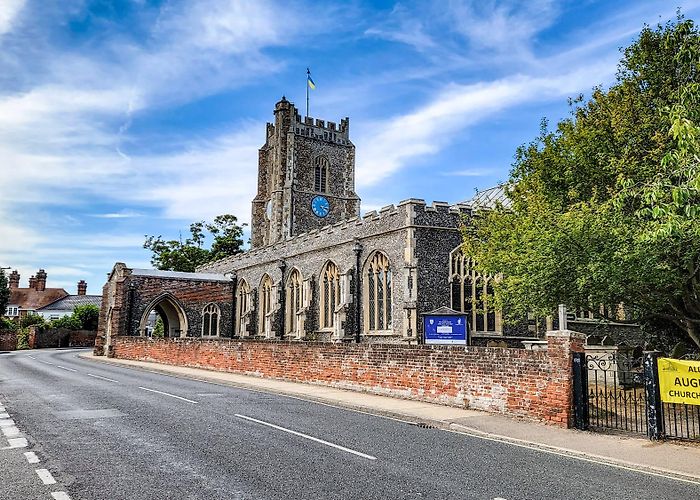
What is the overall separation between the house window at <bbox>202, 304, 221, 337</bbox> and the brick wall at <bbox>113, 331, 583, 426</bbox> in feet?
55.8

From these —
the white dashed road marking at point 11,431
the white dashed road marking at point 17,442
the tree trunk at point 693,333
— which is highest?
the tree trunk at point 693,333

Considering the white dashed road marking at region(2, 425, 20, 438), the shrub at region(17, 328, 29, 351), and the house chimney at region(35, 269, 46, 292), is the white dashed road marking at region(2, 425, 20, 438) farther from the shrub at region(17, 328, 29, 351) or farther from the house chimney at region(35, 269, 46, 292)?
the house chimney at region(35, 269, 46, 292)

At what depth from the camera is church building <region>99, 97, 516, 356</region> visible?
81.7 ft

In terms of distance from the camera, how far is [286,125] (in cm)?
5159

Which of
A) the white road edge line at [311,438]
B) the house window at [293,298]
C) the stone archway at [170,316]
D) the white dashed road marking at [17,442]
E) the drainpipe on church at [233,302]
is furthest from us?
the drainpipe on church at [233,302]

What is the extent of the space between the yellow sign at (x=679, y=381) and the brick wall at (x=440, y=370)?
62.2 inches

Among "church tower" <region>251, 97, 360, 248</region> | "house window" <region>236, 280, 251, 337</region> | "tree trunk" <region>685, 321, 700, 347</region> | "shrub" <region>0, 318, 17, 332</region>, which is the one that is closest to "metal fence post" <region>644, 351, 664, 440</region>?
"tree trunk" <region>685, 321, 700, 347</region>

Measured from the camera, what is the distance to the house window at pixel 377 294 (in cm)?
2625

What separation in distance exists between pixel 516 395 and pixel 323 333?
18854 millimetres

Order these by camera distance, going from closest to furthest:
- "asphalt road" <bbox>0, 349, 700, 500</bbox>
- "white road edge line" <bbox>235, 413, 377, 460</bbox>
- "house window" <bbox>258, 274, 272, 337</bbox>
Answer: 1. "asphalt road" <bbox>0, 349, 700, 500</bbox>
2. "white road edge line" <bbox>235, 413, 377, 460</bbox>
3. "house window" <bbox>258, 274, 272, 337</bbox>

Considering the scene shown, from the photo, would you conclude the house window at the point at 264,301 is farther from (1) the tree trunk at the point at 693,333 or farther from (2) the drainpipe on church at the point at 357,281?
(1) the tree trunk at the point at 693,333

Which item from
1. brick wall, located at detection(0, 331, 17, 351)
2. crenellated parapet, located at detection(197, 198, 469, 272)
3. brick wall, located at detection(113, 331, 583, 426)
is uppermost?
crenellated parapet, located at detection(197, 198, 469, 272)

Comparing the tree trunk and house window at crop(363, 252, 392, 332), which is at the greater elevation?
house window at crop(363, 252, 392, 332)

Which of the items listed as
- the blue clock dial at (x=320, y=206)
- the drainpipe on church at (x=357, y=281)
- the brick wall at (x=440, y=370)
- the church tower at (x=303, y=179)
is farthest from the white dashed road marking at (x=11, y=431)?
the blue clock dial at (x=320, y=206)
